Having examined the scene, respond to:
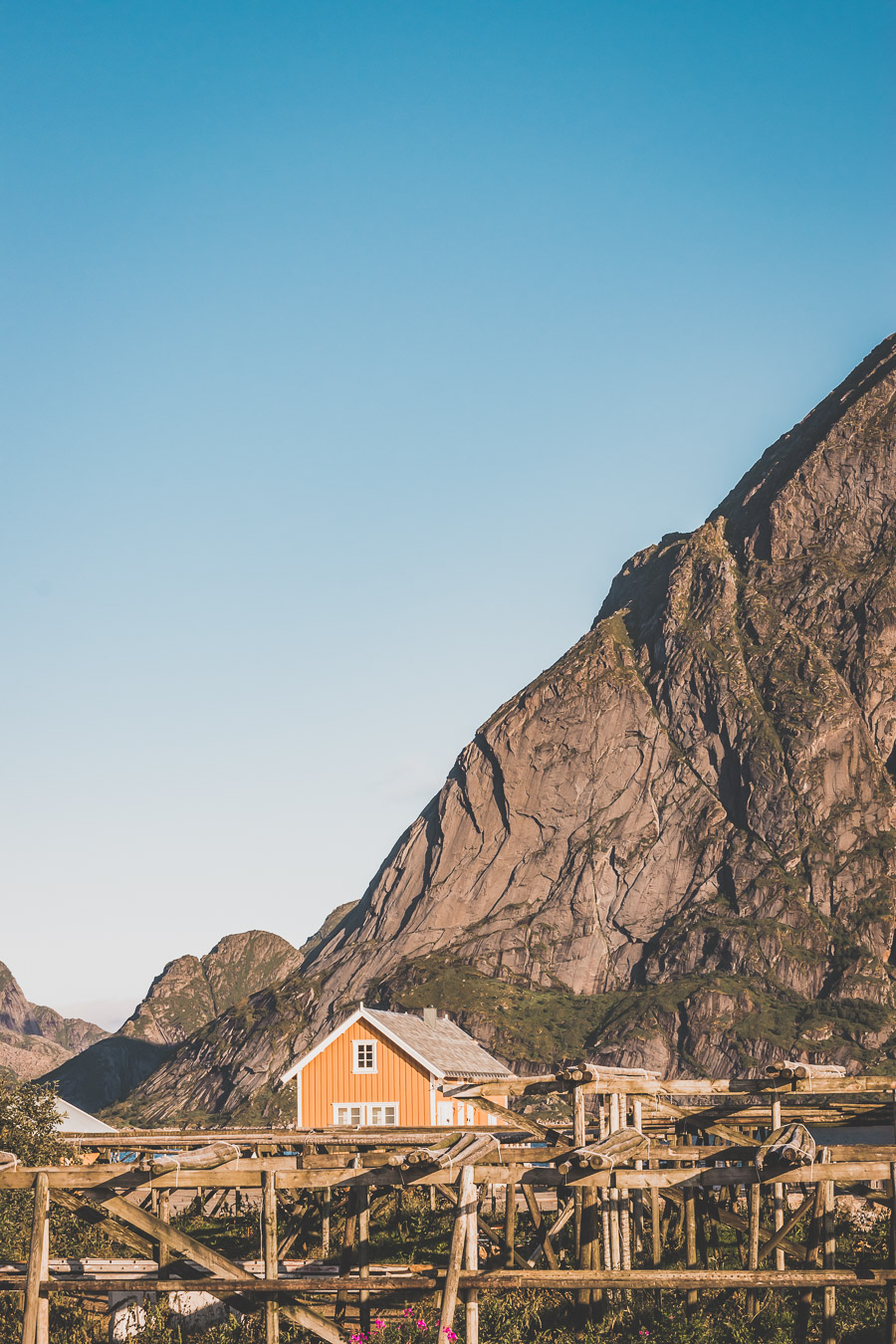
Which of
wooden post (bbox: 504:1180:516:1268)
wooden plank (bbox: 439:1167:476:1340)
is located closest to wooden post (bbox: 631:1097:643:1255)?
wooden post (bbox: 504:1180:516:1268)

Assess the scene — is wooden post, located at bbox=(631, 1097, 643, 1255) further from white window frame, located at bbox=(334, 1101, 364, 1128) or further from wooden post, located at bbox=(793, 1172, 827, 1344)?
white window frame, located at bbox=(334, 1101, 364, 1128)

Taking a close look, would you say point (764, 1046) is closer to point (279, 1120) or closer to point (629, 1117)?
point (279, 1120)

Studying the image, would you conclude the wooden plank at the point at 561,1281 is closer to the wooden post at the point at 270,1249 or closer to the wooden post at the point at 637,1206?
the wooden post at the point at 270,1249

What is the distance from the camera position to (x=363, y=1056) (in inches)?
2058

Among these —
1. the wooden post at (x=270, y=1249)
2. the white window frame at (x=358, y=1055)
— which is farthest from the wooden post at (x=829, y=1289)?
the white window frame at (x=358, y=1055)

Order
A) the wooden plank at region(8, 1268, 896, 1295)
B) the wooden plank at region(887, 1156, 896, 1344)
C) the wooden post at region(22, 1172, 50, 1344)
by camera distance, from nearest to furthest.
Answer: the wooden plank at region(8, 1268, 896, 1295) → the wooden plank at region(887, 1156, 896, 1344) → the wooden post at region(22, 1172, 50, 1344)

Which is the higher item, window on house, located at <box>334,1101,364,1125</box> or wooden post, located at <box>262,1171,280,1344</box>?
wooden post, located at <box>262,1171,280,1344</box>

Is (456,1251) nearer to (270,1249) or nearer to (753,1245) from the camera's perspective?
(270,1249)

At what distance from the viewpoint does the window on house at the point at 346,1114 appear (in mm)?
52031

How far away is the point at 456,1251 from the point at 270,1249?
3.52 metres

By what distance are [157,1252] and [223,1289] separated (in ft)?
3.83

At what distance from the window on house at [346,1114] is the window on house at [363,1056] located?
1443 mm

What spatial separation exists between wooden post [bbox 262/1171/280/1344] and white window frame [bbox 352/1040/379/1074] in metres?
36.8

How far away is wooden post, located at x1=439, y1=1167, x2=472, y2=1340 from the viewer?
1333cm
